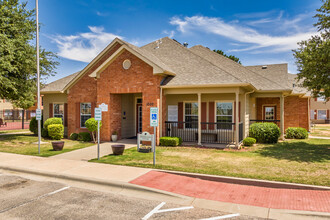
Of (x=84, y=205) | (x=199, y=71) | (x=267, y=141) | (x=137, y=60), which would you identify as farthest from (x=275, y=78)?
(x=84, y=205)

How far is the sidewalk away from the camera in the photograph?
5.60 metres

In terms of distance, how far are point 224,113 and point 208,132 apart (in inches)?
62.9

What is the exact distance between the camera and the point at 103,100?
15727 mm

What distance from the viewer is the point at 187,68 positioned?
15945 millimetres

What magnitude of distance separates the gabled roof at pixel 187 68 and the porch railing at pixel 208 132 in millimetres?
2621

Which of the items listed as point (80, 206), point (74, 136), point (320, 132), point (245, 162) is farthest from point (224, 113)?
point (320, 132)

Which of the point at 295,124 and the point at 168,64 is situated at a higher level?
the point at 168,64

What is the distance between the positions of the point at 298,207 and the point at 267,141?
10.4 meters

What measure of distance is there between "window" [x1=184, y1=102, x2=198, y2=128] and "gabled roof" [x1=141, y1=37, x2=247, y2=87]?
221cm

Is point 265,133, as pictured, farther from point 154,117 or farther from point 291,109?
point 154,117

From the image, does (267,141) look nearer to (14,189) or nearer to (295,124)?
(295,124)

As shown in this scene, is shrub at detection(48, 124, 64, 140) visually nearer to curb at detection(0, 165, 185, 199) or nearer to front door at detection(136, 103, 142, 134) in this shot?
front door at detection(136, 103, 142, 134)

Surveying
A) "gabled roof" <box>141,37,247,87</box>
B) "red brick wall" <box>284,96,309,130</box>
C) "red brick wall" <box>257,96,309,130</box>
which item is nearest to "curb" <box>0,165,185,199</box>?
"gabled roof" <box>141,37,247,87</box>

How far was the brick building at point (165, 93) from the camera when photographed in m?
14.2
